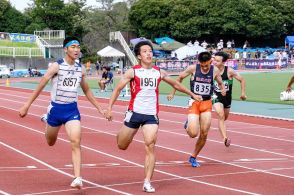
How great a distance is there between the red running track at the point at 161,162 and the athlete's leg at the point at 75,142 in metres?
0.32

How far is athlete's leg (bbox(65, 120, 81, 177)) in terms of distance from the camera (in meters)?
8.92

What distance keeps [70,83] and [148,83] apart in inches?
41.0

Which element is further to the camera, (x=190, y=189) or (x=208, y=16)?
(x=208, y=16)

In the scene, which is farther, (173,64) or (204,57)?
(173,64)

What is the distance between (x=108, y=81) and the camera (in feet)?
125

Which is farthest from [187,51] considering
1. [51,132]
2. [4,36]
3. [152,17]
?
[51,132]

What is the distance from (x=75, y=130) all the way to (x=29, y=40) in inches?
2577

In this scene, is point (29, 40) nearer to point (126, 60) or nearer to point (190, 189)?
point (126, 60)

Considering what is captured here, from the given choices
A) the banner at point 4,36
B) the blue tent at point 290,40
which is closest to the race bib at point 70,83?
the banner at point 4,36

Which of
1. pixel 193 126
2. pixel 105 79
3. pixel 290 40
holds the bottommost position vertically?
pixel 105 79

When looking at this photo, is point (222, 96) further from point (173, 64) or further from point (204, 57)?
point (173, 64)

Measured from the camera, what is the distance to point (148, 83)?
925 cm

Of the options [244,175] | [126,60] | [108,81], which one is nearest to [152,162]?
[244,175]

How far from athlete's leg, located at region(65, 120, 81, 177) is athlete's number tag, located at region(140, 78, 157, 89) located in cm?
100
